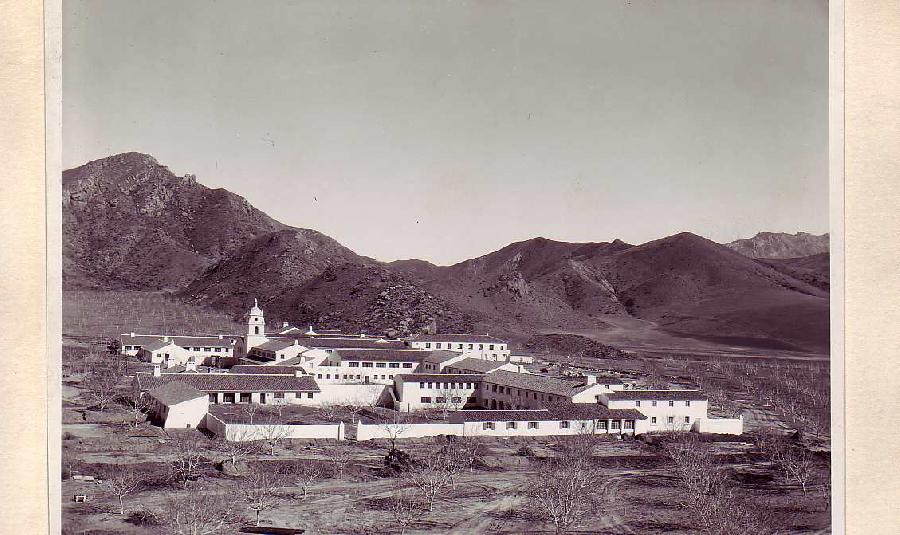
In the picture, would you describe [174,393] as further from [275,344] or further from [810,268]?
[810,268]

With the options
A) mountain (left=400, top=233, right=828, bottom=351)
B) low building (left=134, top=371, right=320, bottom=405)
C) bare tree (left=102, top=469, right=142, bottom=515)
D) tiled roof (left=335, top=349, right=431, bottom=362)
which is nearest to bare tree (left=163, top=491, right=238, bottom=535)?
bare tree (left=102, top=469, right=142, bottom=515)

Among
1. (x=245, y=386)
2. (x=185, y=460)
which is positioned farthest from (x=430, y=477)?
(x=245, y=386)

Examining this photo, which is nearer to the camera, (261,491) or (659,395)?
(261,491)

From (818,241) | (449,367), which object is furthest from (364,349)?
(818,241)

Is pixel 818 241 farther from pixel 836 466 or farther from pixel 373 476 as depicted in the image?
pixel 373 476

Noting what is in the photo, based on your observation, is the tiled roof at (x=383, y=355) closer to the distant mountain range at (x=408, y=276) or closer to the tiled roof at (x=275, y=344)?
the tiled roof at (x=275, y=344)

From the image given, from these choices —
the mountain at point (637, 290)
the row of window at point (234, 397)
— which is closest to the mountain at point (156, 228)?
the row of window at point (234, 397)
